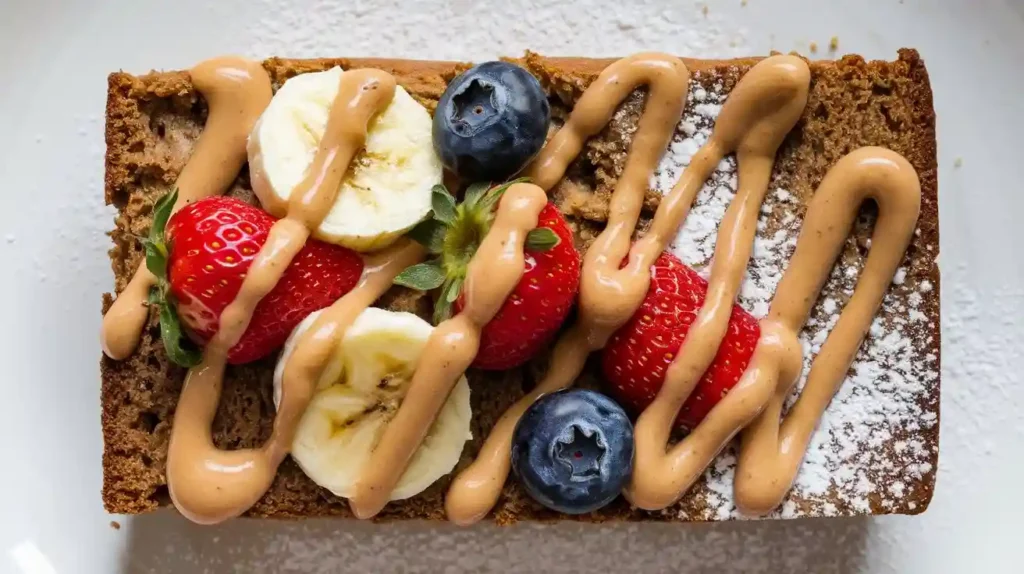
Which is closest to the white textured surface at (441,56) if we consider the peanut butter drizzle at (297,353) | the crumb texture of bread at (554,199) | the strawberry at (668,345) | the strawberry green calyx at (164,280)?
the crumb texture of bread at (554,199)

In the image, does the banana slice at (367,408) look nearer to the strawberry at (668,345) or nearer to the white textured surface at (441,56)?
the strawberry at (668,345)

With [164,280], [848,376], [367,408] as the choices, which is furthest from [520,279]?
[848,376]

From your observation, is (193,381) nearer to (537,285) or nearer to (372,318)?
(372,318)

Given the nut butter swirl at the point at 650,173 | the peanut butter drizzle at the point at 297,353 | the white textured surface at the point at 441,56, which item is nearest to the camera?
the peanut butter drizzle at the point at 297,353

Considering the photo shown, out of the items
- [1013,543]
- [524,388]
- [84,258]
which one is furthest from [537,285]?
[1013,543]

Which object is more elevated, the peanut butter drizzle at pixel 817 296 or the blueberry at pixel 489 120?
the blueberry at pixel 489 120

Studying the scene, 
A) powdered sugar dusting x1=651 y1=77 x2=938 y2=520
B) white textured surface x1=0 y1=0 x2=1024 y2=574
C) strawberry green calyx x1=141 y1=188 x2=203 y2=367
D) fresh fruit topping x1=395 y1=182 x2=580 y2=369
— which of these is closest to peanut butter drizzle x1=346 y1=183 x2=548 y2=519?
fresh fruit topping x1=395 y1=182 x2=580 y2=369

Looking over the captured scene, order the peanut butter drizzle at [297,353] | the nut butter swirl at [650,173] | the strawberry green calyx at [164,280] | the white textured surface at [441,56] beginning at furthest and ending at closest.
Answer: the white textured surface at [441,56]
the nut butter swirl at [650,173]
the peanut butter drizzle at [297,353]
the strawberry green calyx at [164,280]

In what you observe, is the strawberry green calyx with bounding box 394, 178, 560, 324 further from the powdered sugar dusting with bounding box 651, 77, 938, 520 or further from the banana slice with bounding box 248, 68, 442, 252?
the powdered sugar dusting with bounding box 651, 77, 938, 520
